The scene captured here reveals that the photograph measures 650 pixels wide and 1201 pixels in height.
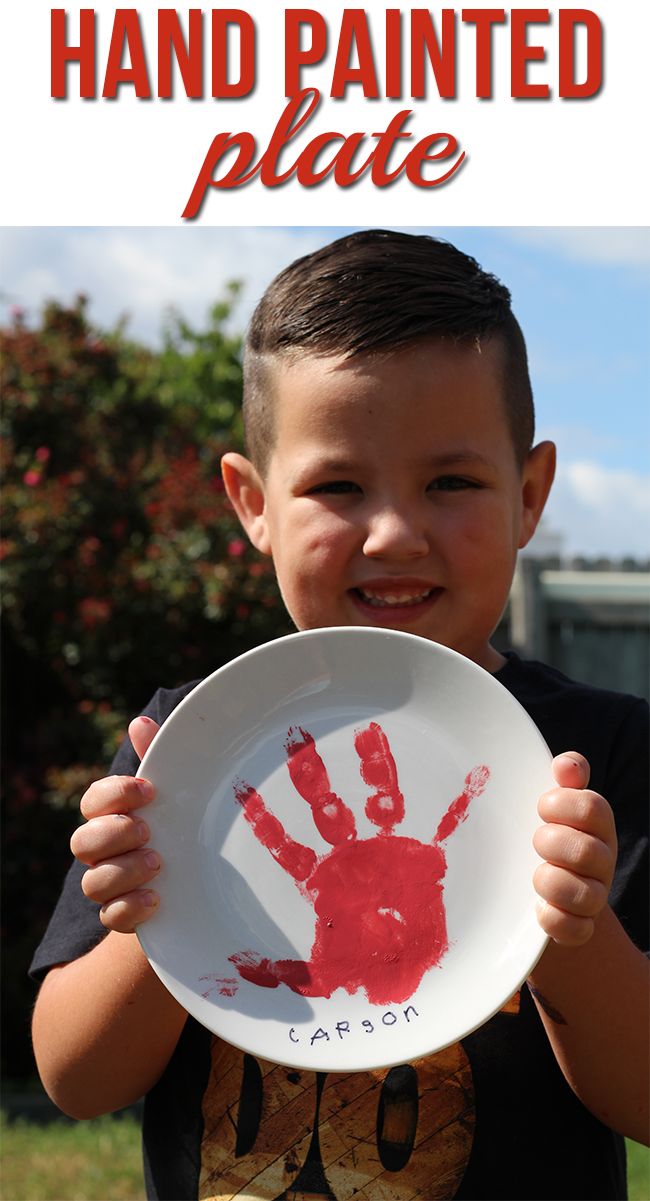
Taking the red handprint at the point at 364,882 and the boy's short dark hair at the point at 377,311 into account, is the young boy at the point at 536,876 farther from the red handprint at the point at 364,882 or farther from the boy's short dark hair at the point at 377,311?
the red handprint at the point at 364,882

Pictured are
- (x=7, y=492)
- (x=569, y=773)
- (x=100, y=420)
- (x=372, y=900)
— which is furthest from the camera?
(x=100, y=420)

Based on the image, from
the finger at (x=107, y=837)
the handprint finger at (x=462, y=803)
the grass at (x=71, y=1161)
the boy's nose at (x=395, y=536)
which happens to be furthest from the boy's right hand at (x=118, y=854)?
the grass at (x=71, y=1161)

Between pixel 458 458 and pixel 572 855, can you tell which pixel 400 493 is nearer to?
pixel 458 458

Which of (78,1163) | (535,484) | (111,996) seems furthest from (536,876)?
(78,1163)

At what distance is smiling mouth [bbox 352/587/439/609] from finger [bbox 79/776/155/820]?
525 mm

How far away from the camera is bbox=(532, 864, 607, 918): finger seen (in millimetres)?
1536

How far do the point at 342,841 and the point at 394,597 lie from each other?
0.44 m

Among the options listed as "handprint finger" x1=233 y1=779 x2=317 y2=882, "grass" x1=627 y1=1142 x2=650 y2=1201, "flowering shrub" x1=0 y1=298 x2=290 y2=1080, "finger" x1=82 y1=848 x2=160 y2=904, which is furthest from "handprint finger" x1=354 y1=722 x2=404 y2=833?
"flowering shrub" x1=0 y1=298 x2=290 y2=1080

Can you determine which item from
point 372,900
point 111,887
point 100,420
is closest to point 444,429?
point 372,900

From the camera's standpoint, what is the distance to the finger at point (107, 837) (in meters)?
1.66

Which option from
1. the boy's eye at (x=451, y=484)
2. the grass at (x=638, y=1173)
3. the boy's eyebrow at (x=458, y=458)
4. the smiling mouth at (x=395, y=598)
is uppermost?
the boy's eyebrow at (x=458, y=458)

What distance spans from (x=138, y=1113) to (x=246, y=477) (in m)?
4.38

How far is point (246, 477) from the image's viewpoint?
2311mm

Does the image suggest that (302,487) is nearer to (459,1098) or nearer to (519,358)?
(519,358)
